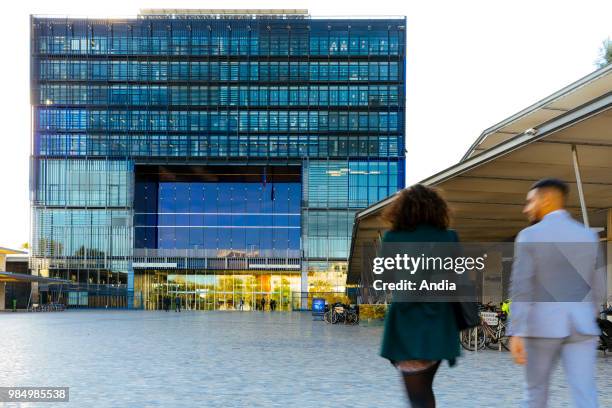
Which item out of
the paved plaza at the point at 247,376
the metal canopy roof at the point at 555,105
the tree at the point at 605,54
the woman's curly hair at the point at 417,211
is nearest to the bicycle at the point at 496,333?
the paved plaza at the point at 247,376

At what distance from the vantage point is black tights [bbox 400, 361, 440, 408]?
14.8 ft

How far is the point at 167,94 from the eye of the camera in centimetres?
7144

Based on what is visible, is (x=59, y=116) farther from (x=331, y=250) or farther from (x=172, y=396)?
(x=172, y=396)

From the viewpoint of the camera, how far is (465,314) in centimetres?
451

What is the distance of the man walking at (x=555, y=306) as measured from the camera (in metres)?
4.84

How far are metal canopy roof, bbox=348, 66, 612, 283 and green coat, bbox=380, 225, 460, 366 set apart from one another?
12.8 feet

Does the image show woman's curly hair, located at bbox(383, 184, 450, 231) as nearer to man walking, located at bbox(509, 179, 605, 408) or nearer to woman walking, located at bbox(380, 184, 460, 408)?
woman walking, located at bbox(380, 184, 460, 408)

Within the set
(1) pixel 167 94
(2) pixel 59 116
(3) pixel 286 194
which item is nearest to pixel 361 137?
(3) pixel 286 194

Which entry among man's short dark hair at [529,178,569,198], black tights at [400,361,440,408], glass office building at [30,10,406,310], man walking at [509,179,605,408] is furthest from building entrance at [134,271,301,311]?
black tights at [400,361,440,408]

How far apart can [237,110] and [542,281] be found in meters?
67.5

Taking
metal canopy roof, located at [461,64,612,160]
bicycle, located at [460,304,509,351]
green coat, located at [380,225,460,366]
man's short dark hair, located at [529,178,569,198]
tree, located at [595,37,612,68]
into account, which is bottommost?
bicycle, located at [460,304,509,351]

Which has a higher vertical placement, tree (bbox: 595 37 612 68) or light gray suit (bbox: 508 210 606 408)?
tree (bbox: 595 37 612 68)

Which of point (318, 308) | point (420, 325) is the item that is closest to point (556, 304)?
point (420, 325)

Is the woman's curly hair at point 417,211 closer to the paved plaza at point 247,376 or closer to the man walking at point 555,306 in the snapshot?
the man walking at point 555,306
